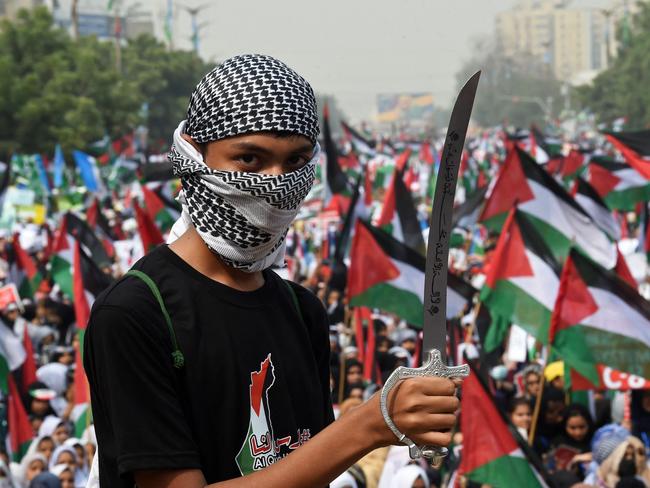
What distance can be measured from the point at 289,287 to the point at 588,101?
76.5 metres

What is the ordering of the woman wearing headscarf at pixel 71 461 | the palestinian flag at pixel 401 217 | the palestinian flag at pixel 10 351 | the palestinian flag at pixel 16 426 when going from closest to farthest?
the woman wearing headscarf at pixel 71 461, the palestinian flag at pixel 16 426, the palestinian flag at pixel 10 351, the palestinian flag at pixel 401 217

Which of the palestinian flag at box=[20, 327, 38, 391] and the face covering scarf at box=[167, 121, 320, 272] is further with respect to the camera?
the palestinian flag at box=[20, 327, 38, 391]

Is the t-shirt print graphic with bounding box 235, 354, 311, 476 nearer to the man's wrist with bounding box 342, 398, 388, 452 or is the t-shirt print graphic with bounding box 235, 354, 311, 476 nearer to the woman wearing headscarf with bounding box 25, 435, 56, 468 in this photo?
the man's wrist with bounding box 342, 398, 388, 452

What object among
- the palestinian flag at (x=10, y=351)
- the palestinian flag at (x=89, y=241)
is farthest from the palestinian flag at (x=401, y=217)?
the palestinian flag at (x=10, y=351)

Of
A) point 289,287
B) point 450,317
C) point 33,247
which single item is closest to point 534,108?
point 33,247

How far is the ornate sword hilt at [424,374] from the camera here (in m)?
1.67

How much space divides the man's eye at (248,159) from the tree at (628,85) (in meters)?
62.8

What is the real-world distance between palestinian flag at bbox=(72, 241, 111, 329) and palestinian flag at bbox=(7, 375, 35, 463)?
2.91 ft

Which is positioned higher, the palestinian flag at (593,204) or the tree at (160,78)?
the palestinian flag at (593,204)

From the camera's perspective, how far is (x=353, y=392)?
886 centimetres

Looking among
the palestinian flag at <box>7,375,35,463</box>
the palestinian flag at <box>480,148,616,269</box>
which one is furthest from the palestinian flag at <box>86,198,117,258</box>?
the palestinian flag at <box>7,375,35,463</box>

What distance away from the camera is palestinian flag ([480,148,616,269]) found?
10.4m

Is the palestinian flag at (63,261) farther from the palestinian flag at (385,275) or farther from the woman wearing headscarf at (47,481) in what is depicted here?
the woman wearing headscarf at (47,481)

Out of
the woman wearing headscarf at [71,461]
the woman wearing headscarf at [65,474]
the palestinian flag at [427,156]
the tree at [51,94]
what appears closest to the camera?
the woman wearing headscarf at [65,474]
